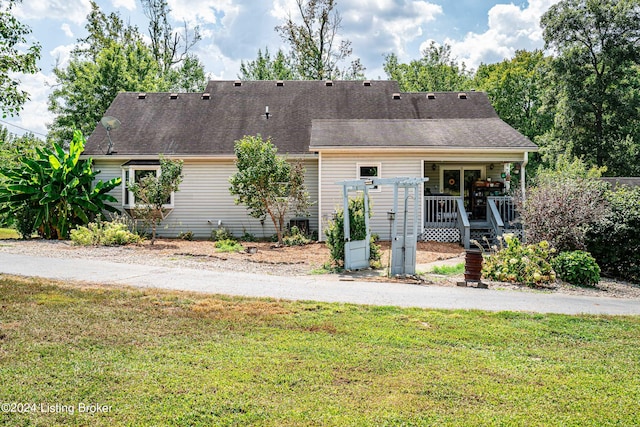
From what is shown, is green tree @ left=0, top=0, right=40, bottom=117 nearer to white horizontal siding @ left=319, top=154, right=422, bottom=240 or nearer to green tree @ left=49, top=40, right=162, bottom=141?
white horizontal siding @ left=319, top=154, right=422, bottom=240

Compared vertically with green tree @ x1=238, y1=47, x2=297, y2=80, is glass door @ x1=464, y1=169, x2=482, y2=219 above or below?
below

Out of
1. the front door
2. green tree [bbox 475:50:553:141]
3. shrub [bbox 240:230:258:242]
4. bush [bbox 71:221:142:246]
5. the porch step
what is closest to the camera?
bush [bbox 71:221:142:246]

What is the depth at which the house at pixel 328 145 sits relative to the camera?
52.9ft

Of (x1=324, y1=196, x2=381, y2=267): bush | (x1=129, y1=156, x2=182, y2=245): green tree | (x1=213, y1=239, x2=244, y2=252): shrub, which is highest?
(x1=129, y1=156, x2=182, y2=245): green tree

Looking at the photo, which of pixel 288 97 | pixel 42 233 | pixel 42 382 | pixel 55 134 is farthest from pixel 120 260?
pixel 55 134

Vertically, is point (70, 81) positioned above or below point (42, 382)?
above

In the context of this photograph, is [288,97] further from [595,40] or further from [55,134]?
[595,40]

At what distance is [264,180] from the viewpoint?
15.0 m

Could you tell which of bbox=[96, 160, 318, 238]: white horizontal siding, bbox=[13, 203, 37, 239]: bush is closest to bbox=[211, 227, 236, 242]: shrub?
bbox=[96, 160, 318, 238]: white horizontal siding

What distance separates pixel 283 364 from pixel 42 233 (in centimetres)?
1450

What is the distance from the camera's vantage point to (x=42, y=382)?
3.98 m

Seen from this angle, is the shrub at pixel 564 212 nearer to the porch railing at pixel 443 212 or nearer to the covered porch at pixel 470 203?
the covered porch at pixel 470 203

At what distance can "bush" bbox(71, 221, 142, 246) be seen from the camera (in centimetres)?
1387

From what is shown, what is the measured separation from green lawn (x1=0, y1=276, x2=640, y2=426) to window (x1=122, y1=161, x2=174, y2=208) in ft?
35.5
